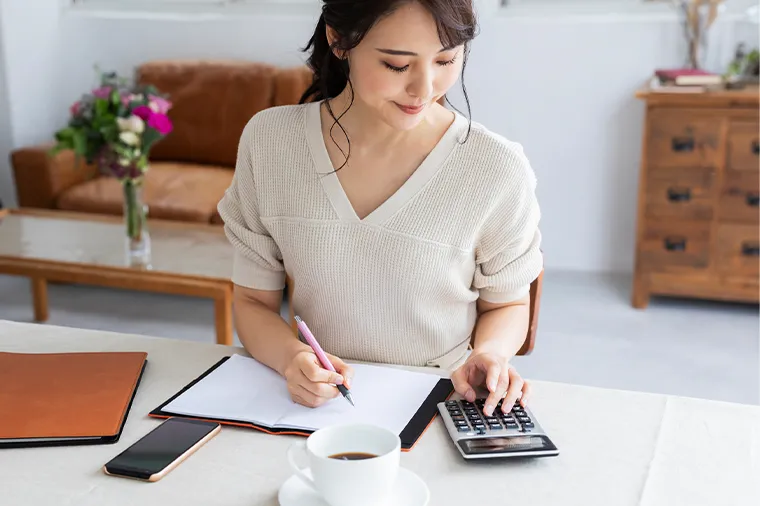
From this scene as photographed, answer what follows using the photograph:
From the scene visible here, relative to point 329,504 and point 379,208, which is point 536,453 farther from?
point 379,208

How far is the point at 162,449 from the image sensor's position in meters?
0.92

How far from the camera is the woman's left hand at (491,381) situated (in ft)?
3.28

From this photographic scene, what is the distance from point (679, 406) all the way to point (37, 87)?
390 cm

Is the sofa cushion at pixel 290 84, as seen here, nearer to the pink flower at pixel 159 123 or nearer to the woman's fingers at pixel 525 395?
the pink flower at pixel 159 123

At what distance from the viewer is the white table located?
0.85 m

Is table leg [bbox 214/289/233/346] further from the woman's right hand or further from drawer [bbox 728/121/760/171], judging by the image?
drawer [bbox 728/121/760/171]

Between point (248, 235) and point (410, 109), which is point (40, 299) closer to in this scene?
point (248, 235)

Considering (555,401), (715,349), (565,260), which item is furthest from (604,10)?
(555,401)

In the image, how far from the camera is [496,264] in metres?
1.25

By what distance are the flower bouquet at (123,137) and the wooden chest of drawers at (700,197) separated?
5.65ft

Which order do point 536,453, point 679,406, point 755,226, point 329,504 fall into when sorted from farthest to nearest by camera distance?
point 755,226
point 679,406
point 536,453
point 329,504

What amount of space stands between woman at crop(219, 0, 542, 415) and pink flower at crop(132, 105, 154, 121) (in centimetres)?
157

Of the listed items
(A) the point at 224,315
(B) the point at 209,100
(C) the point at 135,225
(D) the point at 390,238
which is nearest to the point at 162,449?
(D) the point at 390,238

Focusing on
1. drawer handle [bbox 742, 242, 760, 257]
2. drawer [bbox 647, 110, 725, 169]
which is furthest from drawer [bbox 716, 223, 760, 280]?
drawer [bbox 647, 110, 725, 169]
